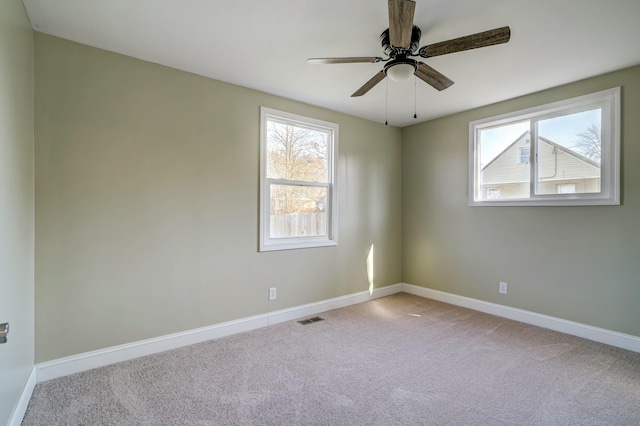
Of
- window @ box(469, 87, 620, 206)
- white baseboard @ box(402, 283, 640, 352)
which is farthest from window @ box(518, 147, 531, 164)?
white baseboard @ box(402, 283, 640, 352)

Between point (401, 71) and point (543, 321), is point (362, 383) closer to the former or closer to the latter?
point (401, 71)

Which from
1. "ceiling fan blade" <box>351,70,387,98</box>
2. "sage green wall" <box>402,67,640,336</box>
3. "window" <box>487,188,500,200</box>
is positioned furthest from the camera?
"window" <box>487,188,500,200</box>

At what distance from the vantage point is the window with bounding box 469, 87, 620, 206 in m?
2.93

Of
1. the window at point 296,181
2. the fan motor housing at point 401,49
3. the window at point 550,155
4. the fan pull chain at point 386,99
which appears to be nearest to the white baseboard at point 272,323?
the window at point 296,181

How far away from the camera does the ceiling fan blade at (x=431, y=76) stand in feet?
7.18

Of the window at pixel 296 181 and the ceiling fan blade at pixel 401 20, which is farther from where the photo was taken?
the window at pixel 296 181

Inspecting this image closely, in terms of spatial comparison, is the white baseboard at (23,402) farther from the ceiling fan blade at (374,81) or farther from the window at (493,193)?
the window at (493,193)

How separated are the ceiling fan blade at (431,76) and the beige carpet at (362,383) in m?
2.27

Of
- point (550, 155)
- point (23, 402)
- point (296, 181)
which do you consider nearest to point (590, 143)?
point (550, 155)

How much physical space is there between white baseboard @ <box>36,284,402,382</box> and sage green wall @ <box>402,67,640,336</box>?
1.55 m

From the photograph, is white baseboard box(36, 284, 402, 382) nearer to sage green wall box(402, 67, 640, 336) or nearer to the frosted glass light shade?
sage green wall box(402, 67, 640, 336)

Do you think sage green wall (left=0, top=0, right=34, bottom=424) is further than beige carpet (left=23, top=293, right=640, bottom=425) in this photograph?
No

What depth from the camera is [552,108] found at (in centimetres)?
326

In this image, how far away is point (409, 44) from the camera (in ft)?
6.41
